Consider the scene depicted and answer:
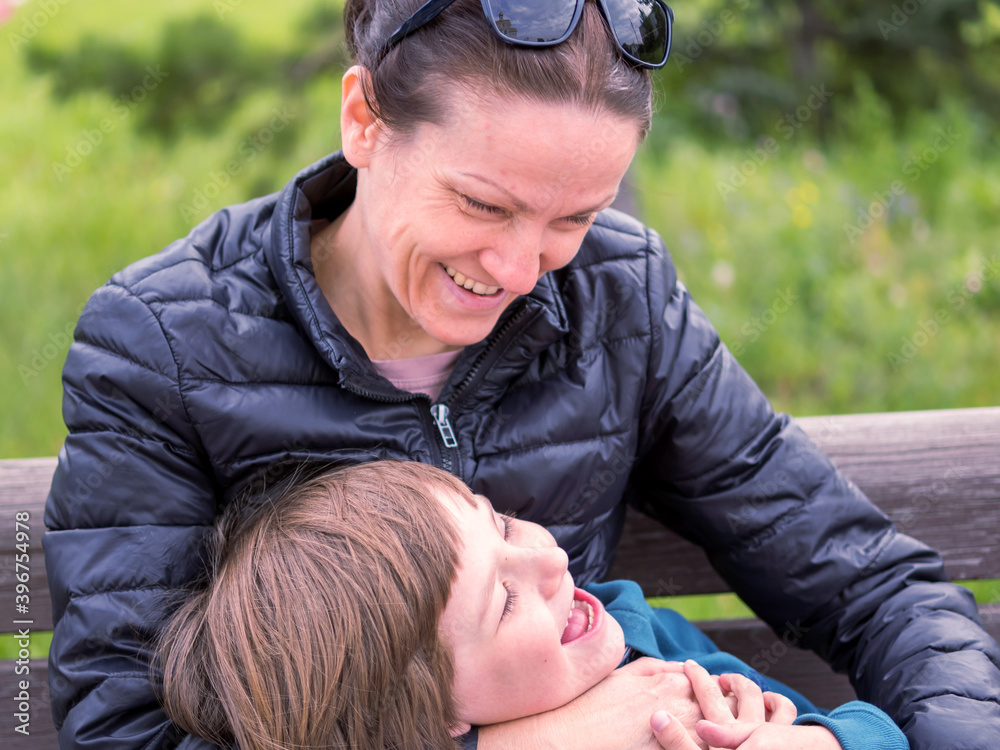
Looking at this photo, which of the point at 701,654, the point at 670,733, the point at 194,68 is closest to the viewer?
the point at 670,733

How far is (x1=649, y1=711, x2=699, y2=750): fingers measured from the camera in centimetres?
168

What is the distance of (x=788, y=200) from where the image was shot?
467 cm

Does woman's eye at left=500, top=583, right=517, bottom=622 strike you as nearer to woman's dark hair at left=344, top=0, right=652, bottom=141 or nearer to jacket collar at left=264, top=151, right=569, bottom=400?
jacket collar at left=264, top=151, right=569, bottom=400

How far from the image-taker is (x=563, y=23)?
159 cm

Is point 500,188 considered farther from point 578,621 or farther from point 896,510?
point 896,510

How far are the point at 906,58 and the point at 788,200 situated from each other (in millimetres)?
797

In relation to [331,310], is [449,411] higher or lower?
lower

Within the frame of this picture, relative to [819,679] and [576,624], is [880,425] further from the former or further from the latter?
A: [576,624]

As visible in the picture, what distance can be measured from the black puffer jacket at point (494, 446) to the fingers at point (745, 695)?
0.29 metres

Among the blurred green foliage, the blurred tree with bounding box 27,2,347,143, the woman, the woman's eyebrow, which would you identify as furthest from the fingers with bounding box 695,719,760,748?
the blurred tree with bounding box 27,2,347,143

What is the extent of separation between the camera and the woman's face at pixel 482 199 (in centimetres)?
160

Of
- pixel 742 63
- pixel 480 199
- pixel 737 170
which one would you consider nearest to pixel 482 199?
pixel 480 199

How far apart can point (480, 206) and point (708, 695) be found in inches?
38.2

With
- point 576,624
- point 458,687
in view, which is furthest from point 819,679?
point 458,687
